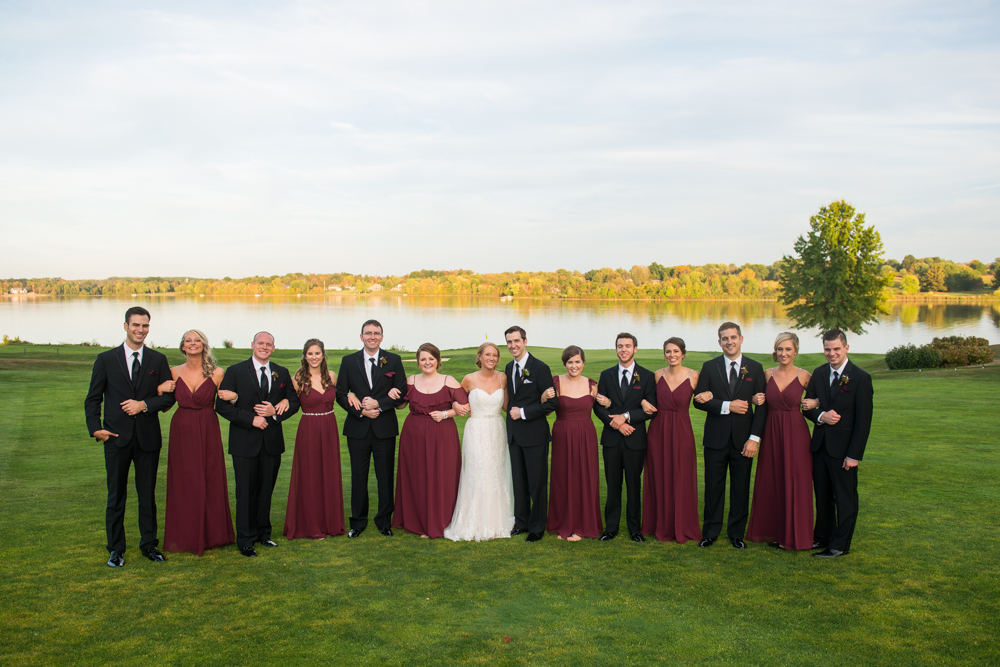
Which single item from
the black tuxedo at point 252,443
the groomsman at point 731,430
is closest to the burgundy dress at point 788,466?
the groomsman at point 731,430

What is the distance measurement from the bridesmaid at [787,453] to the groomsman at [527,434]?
2.11 metres

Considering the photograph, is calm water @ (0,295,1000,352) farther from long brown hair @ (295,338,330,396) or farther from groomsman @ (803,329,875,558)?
groomsman @ (803,329,875,558)

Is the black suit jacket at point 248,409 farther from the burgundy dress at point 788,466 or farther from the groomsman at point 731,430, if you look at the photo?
the burgundy dress at point 788,466

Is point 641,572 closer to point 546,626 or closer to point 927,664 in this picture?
point 546,626

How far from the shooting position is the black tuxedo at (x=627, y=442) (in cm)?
653

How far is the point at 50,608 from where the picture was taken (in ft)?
15.8

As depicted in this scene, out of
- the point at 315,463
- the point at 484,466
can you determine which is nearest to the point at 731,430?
the point at 484,466

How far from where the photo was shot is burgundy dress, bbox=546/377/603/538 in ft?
21.8

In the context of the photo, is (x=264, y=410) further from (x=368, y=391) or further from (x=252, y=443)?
(x=368, y=391)

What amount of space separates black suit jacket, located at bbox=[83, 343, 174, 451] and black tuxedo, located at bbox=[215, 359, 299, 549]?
57 centimetres

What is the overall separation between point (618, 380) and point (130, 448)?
4658 millimetres

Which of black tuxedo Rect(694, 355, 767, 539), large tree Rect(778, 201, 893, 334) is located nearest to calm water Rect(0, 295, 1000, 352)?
large tree Rect(778, 201, 893, 334)

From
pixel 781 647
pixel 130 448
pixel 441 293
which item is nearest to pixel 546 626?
pixel 781 647

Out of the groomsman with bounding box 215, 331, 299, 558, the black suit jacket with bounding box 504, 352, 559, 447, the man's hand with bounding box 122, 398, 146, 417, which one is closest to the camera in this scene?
the man's hand with bounding box 122, 398, 146, 417
